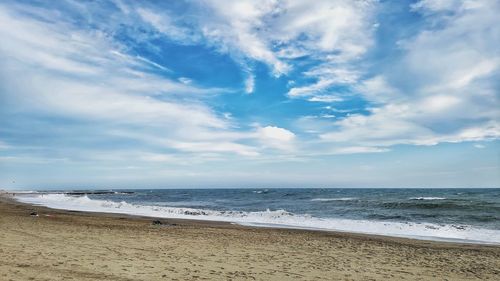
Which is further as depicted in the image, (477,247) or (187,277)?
(477,247)

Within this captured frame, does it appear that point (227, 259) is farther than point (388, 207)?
No

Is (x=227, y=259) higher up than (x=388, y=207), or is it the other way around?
(x=388, y=207)

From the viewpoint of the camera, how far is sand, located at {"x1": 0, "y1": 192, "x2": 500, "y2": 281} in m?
9.30

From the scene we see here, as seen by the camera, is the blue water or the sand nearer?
the sand

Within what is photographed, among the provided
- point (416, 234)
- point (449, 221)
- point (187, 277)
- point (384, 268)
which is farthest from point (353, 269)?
point (449, 221)

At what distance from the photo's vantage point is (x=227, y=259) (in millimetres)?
11719

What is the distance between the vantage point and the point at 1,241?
40.7 feet

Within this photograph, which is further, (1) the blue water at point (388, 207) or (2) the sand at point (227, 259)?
(1) the blue water at point (388, 207)

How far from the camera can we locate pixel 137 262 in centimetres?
1045

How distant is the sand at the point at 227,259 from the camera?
9305 mm

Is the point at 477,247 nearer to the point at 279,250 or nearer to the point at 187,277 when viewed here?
the point at 279,250

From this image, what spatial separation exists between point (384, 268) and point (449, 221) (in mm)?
21271

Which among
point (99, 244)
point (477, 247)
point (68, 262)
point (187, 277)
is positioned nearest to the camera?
point (187, 277)

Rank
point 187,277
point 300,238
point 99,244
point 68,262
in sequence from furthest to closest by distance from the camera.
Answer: point 300,238, point 99,244, point 68,262, point 187,277
